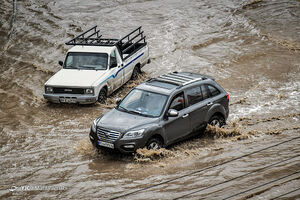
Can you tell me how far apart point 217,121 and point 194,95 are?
3.63ft

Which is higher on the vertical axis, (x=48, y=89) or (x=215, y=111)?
(x=215, y=111)

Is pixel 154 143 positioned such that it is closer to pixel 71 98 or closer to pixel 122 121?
pixel 122 121

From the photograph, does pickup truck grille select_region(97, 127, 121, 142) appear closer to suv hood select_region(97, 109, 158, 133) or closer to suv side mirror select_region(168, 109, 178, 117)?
suv hood select_region(97, 109, 158, 133)

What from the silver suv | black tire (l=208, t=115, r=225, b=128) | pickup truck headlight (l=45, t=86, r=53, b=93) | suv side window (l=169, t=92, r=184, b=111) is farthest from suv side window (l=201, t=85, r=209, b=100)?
pickup truck headlight (l=45, t=86, r=53, b=93)

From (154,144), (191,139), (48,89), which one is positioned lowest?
(191,139)

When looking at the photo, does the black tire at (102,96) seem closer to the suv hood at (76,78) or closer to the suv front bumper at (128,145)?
the suv hood at (76,78)

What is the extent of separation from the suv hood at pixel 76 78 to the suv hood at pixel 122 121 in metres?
3.74

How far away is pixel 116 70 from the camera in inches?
572

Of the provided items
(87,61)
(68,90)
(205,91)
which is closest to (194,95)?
(205,91)

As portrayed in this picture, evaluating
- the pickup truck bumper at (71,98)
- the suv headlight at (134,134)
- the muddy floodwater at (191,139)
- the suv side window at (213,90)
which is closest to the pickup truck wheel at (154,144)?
the muddy floodwater at (191,139)

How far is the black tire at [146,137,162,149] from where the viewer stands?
9.21m

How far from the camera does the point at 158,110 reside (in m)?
9.58

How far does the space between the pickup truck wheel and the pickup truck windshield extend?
17.9ft

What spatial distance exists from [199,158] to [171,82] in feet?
6.62
